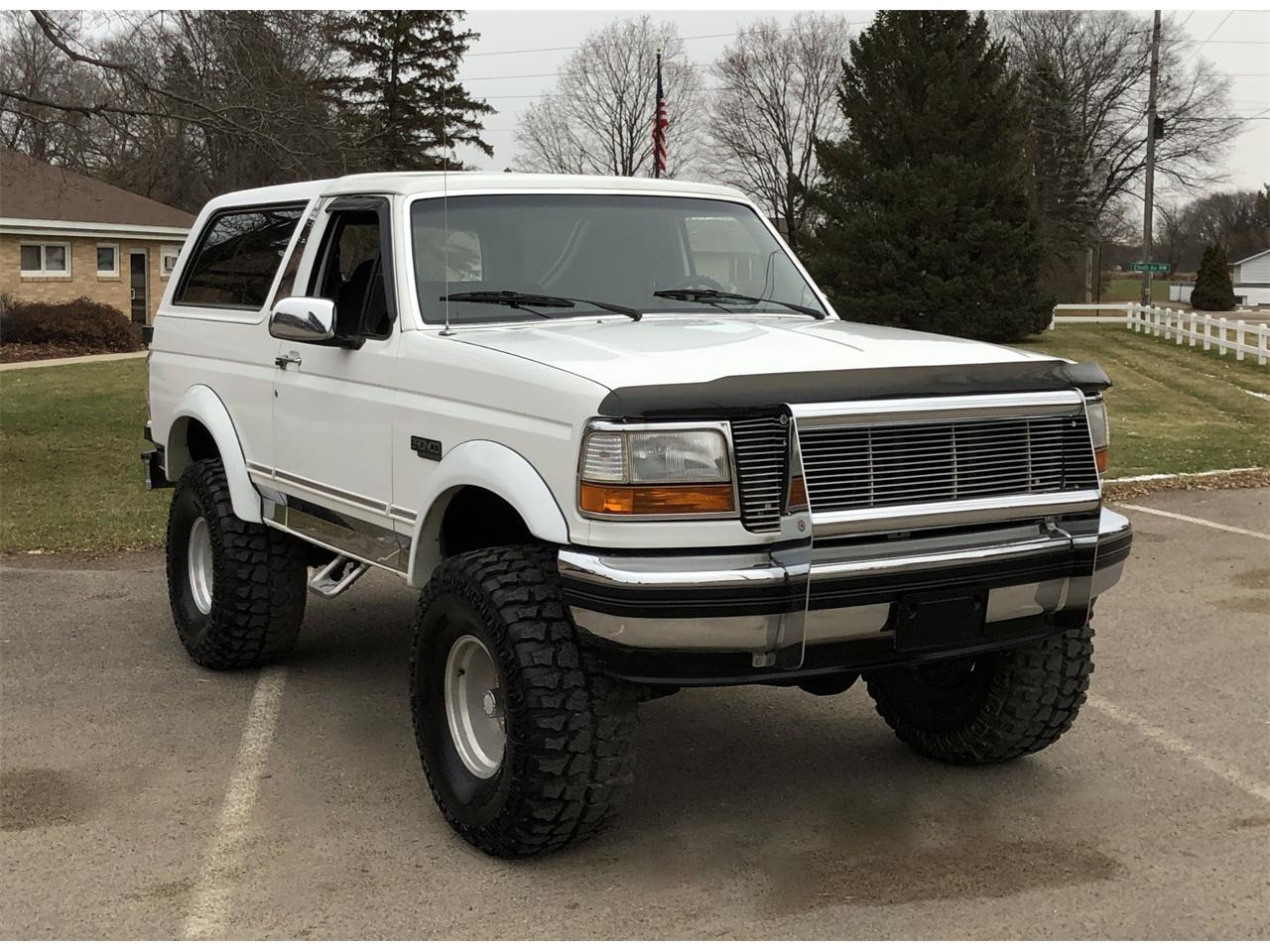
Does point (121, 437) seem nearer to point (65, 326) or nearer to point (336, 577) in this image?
point (336, 577)

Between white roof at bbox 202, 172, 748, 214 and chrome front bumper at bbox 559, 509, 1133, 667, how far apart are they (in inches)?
82.1

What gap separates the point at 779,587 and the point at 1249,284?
8628cm

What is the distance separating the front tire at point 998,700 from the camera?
17.3 feet

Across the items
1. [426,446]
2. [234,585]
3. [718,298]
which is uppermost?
[718,298]

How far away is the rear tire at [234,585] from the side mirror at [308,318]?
57.0 inches

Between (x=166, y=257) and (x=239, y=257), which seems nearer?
(x=239, y=257)

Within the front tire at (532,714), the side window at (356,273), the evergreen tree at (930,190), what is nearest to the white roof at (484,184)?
the side window at (356,273)

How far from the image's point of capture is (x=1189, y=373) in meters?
27.1

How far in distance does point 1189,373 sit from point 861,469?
972 inches

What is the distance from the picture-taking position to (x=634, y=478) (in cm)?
420

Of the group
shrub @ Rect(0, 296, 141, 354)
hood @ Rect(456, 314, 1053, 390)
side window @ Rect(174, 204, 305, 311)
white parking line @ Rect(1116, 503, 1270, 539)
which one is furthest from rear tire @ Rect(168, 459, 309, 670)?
shrub @ Rect(0, 296, 141, 354)

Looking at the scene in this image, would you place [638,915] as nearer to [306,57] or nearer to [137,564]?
[137,564]

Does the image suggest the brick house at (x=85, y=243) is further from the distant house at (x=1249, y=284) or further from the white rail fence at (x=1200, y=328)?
the distant house at (x=1249, y=284)

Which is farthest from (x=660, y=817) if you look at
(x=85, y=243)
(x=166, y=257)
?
(x=166, y=257)
